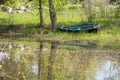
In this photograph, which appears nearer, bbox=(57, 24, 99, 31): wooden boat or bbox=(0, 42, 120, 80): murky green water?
bbox=(0, 42, 120, 80): murky green water

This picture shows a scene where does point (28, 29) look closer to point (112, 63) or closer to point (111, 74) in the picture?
point (112, 63)

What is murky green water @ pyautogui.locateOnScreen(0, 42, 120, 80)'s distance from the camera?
1309 centimetres

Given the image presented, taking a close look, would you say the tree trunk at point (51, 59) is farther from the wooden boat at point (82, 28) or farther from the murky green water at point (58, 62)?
the wooden boat at point (82, 28)

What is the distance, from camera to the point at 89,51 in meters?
18.5

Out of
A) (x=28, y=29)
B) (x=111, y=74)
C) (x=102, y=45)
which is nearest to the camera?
(x=111, y=74)

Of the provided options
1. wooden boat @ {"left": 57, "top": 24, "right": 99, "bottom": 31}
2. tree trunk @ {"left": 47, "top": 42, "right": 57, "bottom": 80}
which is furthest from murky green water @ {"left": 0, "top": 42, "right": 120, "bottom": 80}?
wooden boat @ {"left": 57, "top": 24, "right": 99, "bottom": 31}

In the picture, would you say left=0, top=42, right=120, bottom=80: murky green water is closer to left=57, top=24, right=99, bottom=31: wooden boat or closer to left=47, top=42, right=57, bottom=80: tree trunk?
left=47, top=42, right=57, bottom=80: tree trunk

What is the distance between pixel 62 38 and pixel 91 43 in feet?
7.65

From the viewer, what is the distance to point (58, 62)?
15539mm

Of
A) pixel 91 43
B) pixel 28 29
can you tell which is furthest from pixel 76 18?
pixel 91 43

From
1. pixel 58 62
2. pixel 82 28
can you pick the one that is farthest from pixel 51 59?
pixel 82 28

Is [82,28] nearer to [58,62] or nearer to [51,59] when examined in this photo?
[51,59]

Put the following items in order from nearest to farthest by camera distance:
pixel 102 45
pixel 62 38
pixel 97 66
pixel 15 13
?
1. pixel 97 66
2. pixel 102 45
3. pixel 62 38
4. pixel 15 13

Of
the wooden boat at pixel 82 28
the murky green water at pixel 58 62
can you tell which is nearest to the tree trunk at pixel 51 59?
Result: the murky green water at pixel 58 62
